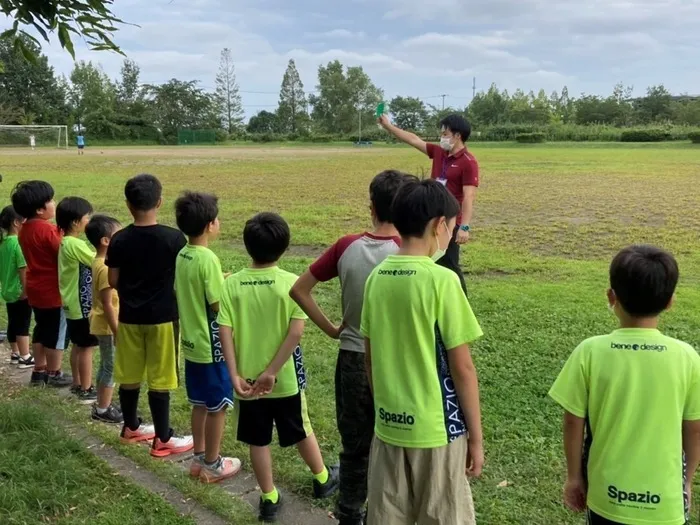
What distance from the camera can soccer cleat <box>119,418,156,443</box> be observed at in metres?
3.72

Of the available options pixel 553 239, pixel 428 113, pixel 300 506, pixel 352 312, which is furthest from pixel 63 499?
pixel 428 113

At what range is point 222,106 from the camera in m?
90.4

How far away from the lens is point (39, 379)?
4.63 metres

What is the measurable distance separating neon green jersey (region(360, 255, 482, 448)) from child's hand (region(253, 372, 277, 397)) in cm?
70

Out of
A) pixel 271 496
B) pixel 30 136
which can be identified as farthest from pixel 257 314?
pixel 30 136

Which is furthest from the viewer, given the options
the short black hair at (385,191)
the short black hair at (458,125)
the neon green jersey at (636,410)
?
the short black hair at (458,125)

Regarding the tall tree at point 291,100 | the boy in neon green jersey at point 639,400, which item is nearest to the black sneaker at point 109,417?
the boy in neon green jersey at point 639,400

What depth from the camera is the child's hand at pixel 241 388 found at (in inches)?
110

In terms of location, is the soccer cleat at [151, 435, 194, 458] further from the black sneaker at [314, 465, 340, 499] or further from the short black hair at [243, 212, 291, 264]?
the short black hair at [243, 212, 291, 264]

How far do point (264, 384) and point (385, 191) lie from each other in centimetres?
99

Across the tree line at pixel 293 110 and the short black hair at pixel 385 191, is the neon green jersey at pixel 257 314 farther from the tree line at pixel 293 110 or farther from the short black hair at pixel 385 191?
the tree line at pixel 293 110

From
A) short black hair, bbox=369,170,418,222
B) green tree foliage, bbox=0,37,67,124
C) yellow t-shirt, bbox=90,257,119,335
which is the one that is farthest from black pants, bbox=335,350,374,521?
green tree foliage, bbox=0,37,67,124

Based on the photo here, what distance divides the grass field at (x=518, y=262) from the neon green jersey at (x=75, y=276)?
2.96 feet

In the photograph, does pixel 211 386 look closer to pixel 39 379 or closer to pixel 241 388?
pixel 241 388
